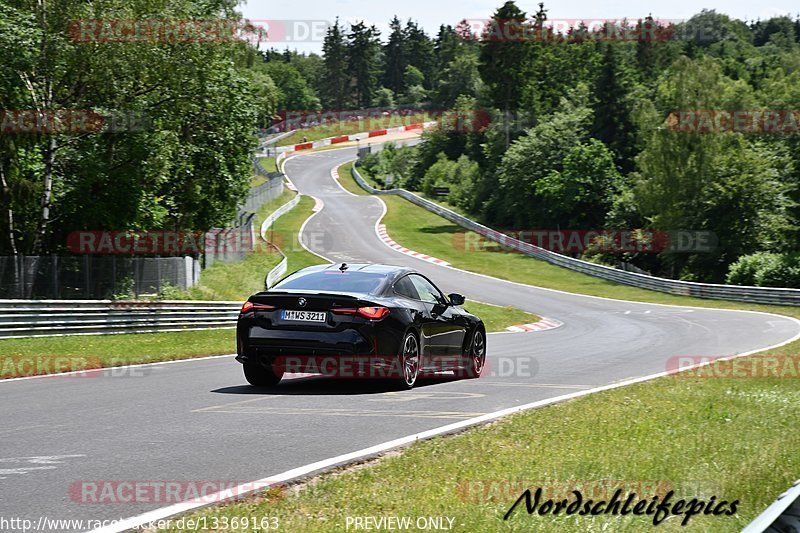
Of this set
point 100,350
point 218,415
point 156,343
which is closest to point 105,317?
point 156,343

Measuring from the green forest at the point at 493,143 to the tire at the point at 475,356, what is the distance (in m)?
15.8

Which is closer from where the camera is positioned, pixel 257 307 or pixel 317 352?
pixel 317 352

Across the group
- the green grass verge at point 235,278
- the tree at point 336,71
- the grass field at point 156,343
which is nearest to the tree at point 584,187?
the green grass verge at point 235,278

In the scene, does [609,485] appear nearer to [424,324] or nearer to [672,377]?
[424,324]

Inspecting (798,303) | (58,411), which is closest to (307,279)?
(58,411)

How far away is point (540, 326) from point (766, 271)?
20.3 meters

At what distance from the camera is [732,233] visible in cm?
5428

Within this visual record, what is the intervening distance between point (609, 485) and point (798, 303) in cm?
3814

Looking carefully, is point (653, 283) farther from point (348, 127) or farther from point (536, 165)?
point (348, 127)

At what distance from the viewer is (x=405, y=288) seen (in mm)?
12133

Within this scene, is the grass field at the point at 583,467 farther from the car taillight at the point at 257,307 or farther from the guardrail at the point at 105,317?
the guardrail at the point at 105,317

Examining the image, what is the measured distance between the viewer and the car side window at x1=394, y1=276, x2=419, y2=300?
470 inches

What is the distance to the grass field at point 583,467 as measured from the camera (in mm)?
5309

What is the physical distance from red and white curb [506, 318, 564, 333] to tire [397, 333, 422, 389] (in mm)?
17782
